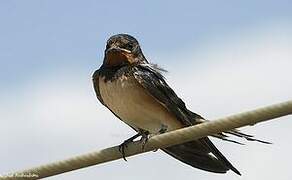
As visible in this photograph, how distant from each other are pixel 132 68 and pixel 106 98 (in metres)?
0.29

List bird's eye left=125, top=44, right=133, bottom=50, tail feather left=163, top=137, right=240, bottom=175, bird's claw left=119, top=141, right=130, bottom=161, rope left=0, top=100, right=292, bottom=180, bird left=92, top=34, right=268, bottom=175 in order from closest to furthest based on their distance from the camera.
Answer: rope left=0, top=100, right=292, bottom=180
bird's claw left=119, top=141, right=130, bottom=161
tail feather left=163, top=137, right=240, bottom=175
bird left=92, top=34, right=268, bottom=175
bird's eye left=125, top=44, right=133, bottom=50

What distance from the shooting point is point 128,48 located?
5.66 metres

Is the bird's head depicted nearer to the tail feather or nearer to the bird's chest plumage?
the bird's chest plumage

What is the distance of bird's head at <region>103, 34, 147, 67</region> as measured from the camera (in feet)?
18.1

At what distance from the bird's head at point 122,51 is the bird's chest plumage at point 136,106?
0.22 m

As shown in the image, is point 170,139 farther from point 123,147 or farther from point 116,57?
point 116,57

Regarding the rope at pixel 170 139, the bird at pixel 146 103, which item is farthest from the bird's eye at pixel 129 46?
the rope at pixel 170 139

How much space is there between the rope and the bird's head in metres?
1.49

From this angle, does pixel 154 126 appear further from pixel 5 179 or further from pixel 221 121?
pixel 221 121

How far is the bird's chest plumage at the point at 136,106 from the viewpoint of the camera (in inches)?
206

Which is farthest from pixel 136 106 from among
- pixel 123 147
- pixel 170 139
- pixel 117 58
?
pixel 170 139

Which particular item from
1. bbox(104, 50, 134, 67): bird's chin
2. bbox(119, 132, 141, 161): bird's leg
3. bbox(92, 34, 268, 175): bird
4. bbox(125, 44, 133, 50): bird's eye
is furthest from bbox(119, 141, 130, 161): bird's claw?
bbox(125, 44, 133, 50): bird's eye

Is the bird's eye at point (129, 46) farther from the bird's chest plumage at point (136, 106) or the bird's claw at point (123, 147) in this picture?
the bird's claw at point (123, 147)

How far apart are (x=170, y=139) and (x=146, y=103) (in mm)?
1697
